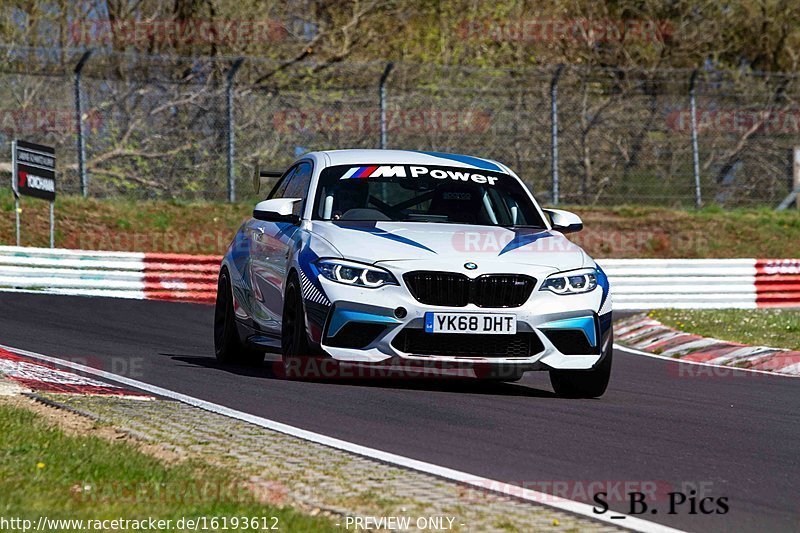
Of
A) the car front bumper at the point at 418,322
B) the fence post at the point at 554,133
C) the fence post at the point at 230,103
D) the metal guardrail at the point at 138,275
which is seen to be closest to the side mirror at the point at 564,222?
the car front bumper at the point at 418,322

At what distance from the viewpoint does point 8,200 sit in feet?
84.5

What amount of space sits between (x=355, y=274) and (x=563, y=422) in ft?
5.38

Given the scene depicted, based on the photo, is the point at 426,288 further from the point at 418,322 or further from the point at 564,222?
the point at 564,222

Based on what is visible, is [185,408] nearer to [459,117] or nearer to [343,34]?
[459,117]

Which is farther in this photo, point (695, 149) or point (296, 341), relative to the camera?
point (695, 149)

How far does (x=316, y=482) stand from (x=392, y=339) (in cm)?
303

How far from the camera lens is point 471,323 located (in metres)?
8.39

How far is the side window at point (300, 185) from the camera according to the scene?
9.76m

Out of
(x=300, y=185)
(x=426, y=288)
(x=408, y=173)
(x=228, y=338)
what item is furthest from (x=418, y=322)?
(x=228, y=338)

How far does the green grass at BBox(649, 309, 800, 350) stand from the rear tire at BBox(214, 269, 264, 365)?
6.17 meters

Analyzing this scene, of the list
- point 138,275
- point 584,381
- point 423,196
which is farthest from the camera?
point 138,275

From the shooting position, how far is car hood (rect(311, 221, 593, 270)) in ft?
27.8

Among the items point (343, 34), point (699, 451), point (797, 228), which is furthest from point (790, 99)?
point (699, 451)

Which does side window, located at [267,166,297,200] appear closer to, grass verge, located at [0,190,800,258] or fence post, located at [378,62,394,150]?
fence post, located at [378,62,394,150]
